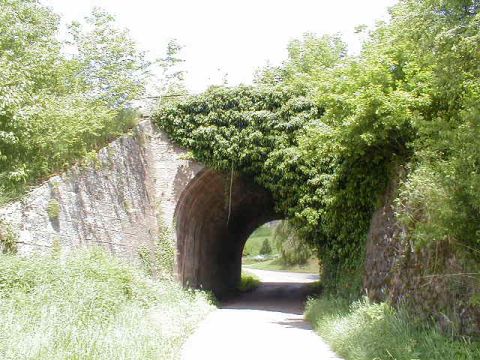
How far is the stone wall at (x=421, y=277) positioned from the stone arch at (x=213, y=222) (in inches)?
258

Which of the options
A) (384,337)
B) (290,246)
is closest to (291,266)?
(290,246)

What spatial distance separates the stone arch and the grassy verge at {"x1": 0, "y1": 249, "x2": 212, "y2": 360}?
13.3ft

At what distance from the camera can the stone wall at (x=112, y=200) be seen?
12008 mm

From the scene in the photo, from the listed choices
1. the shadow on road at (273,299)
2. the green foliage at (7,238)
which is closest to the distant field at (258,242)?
the shadow on road at (273,299)

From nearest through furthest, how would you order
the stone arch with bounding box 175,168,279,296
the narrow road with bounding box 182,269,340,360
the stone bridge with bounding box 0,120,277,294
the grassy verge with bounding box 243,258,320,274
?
1. the narrow road with bounding box 182,269,340,360
2. the stone bridge with bounding box 0,120,277,294
3. the stone arch with bounding box 175,168,279,296
4. the grassy verge with bounding box 243,258,320,274

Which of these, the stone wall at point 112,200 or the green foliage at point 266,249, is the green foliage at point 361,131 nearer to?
the stone wall at point 112,200

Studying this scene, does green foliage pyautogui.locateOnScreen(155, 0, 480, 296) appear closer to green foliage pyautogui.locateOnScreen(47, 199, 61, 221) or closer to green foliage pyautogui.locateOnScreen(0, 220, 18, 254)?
green foliage pyautogui.locateOnScreen(47, 199, 61, 221)

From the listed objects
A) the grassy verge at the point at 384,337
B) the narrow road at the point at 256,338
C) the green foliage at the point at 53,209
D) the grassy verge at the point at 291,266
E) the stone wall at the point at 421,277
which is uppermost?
the green foliage at the point at 53,209

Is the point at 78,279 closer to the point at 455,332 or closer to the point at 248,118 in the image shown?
the point at 455,332

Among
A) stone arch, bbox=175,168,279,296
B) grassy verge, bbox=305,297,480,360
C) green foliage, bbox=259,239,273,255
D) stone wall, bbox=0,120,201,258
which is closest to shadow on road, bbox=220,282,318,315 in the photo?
stone arch, bbox=175,168,279,296

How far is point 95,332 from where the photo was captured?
6.81 m

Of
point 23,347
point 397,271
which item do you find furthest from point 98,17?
point 23,347

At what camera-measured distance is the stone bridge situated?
1229 centimetres

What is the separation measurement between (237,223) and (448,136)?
17001 mm
